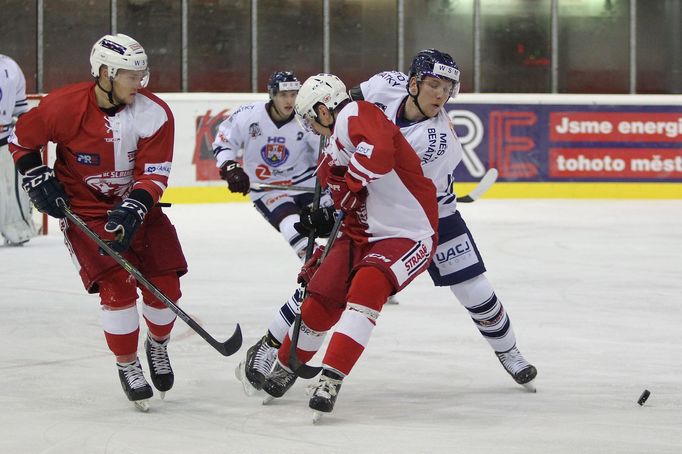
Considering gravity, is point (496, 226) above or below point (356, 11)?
below

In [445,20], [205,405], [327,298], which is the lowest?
[205,405]

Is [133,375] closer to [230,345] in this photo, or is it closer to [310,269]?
[230,345]

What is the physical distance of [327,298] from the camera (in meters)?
3.83

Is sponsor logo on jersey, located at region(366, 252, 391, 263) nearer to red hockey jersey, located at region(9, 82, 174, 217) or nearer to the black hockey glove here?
the black hockey glove

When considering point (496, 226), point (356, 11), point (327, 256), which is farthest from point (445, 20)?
point (327, 256)

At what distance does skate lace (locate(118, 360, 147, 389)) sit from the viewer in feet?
12.8

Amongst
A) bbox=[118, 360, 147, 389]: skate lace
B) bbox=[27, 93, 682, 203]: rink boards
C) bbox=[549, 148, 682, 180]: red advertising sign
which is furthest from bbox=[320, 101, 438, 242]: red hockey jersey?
bbox=[549, 148, 682, 180]: red advertising sign

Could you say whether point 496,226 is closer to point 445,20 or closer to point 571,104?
point 571,104

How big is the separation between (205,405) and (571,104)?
9184 millimetres

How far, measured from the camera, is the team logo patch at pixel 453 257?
4.22 metres

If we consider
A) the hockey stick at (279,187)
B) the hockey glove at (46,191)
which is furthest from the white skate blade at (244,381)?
the hockey stick at (279,187)

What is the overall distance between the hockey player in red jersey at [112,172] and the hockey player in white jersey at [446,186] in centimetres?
78

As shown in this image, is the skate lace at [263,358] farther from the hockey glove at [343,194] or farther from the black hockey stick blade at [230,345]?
the hockey glove at [343,194]

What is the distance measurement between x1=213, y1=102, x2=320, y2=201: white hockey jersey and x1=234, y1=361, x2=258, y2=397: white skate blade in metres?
2.30
